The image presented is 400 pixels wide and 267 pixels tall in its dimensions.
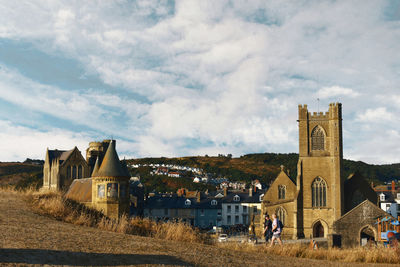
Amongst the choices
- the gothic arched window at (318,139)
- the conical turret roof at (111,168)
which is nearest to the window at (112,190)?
the conical turret roof at (111,168)

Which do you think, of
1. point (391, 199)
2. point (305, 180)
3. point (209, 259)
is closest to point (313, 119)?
point (305, 180)

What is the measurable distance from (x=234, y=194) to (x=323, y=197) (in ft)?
105

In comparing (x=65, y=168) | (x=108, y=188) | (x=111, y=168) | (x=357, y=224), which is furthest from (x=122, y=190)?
(x=65, y=168)

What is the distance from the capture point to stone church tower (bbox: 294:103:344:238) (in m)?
56.3

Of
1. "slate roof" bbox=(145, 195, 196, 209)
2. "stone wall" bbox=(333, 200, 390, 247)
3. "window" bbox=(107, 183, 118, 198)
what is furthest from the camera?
"slate roof" bbox=(145, 195, 196, 209)

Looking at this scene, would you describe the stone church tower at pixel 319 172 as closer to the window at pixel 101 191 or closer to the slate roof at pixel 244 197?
the window at pixel 101 191

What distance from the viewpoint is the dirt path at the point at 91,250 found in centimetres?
794

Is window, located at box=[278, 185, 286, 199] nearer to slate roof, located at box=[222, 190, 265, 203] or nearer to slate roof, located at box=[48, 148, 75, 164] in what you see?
slate roof, located at box=[222, 190, 265, 203]

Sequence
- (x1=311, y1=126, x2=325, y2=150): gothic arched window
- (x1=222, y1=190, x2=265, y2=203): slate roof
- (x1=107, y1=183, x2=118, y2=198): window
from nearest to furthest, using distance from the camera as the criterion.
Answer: (x1=107, y1=183, x2=118, y2=198): window
(x1=311, y1=126, x2=325, y2=150): gothic arched window
(x1=222, y1=190, x2=265, y2=203): slate roof

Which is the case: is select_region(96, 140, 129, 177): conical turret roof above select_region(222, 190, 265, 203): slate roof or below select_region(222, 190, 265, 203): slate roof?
above

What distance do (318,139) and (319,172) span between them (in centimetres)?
454

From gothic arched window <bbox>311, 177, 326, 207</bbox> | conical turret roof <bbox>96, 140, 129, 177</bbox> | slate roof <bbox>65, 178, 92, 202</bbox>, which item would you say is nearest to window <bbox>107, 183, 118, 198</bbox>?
conical turret roof <bbox>96, 140, 129, 177</bbox>

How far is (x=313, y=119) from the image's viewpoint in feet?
192

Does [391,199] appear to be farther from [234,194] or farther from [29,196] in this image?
[29,196]
